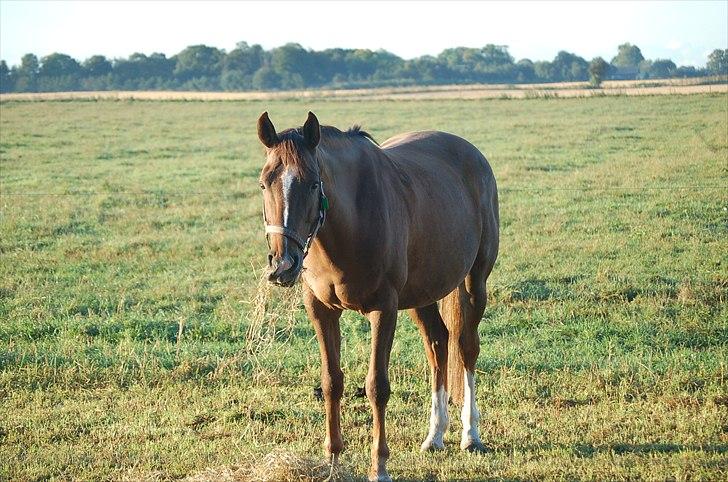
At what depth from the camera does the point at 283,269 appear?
4.12 metres

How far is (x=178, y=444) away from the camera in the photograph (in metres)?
5.57

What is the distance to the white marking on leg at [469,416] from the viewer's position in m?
5.63

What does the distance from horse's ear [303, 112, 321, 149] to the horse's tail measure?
2121 millimetres

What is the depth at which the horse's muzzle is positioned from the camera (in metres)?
4.11

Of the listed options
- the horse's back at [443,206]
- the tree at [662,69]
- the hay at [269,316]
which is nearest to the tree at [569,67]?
the tree at [662,69]

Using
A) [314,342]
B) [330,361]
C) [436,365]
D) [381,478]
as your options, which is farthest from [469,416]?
[314,342]

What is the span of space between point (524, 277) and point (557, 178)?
873 cm

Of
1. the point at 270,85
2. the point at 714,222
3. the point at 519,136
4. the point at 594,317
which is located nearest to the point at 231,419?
the point at 594,317

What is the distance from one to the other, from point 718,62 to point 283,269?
46.7 metres

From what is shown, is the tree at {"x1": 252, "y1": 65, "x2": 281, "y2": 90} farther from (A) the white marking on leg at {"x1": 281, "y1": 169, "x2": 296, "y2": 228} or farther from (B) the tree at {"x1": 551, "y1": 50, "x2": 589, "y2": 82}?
(A) the white marking on leg at {"x1": 281, "y1": 169, "x2": 296, "y2": 228}

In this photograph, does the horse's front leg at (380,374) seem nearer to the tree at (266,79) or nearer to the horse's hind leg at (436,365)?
the horse's hind leg at (436,365)

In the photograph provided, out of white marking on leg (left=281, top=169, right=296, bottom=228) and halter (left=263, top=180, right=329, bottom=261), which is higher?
white marking on leg (left=281, top=169, right=296, bottom=228)

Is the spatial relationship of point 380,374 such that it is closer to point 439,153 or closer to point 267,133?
point 267,133

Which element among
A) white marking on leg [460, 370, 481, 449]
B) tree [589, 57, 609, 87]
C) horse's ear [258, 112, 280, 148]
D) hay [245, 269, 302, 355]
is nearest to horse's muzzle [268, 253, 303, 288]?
horse's ear [258, 112, 280, 148]
